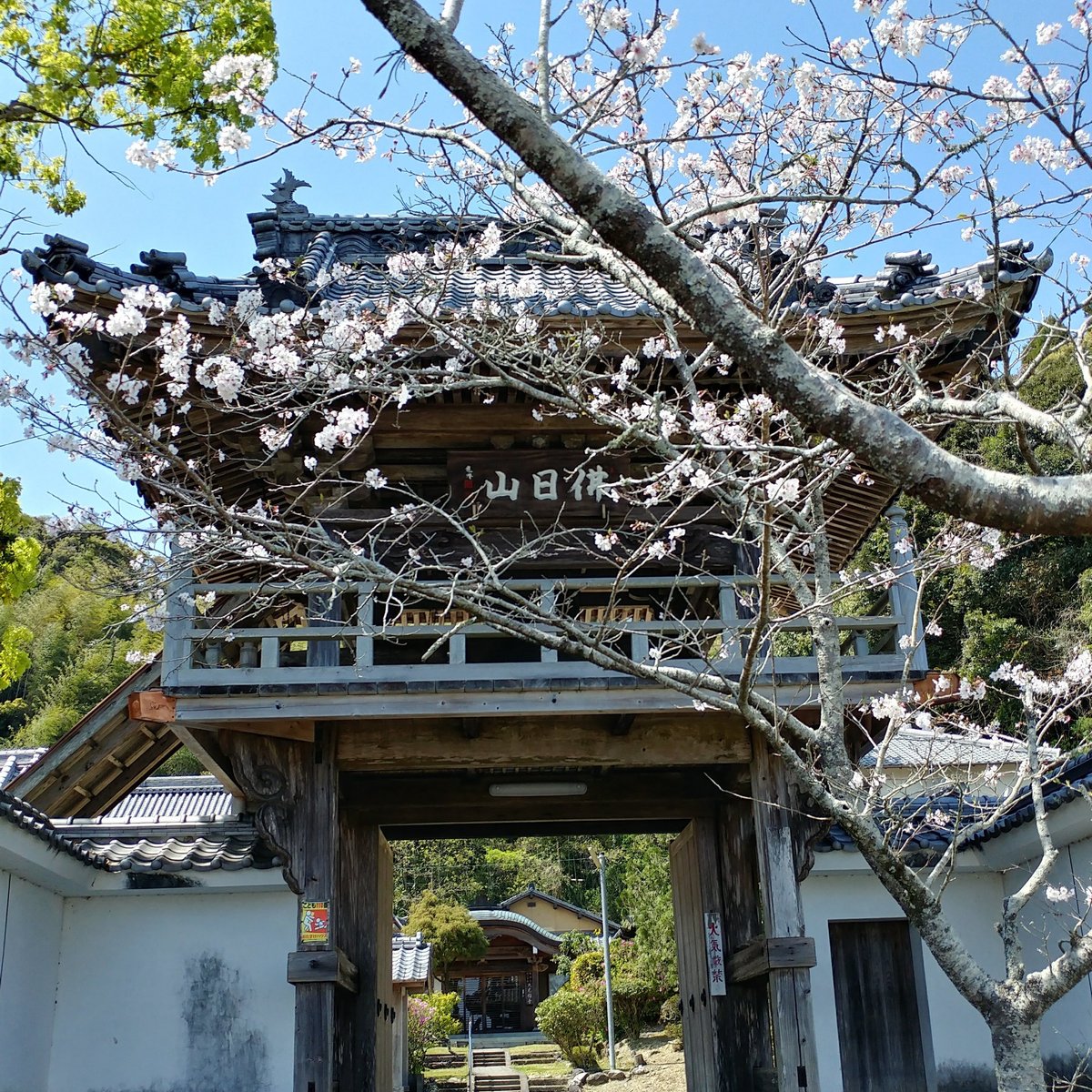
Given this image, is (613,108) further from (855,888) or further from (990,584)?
(990,584)

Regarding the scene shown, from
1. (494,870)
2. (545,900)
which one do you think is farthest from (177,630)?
(494,870)

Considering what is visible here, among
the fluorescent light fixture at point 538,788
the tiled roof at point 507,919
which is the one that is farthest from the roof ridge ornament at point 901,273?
the tiled roof at point 507,919

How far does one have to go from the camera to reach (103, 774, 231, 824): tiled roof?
17.5 meters

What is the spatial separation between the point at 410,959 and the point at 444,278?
20704mm

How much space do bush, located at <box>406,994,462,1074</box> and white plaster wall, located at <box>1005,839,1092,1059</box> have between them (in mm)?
16268

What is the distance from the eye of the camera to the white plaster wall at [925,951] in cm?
815

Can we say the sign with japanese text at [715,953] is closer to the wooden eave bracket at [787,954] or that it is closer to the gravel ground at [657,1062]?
the wooden eave bracket at [787,954]

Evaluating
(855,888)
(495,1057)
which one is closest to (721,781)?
(855,888)

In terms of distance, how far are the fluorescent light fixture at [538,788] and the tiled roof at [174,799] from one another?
8459 mm

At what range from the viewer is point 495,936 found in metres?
33.6

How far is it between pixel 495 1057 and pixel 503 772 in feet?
72.4

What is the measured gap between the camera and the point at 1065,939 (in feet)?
24.9

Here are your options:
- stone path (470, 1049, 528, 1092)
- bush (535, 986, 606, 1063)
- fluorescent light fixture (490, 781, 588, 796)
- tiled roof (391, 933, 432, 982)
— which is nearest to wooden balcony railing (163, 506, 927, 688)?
fluorescent light fixture (490, 781, 588, 796)

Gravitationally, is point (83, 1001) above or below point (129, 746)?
below
